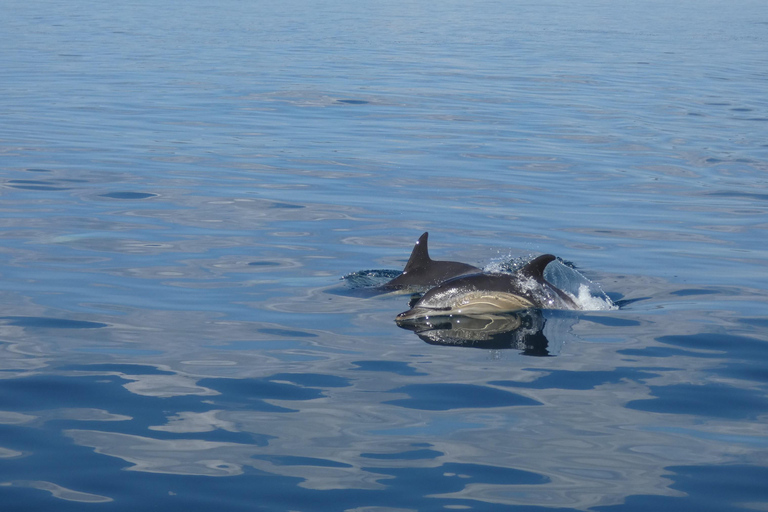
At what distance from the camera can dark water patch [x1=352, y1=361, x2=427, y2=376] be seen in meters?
7.50

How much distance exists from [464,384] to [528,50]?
40.9 meters

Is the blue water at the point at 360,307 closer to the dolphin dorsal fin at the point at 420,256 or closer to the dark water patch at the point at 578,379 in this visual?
the dark water patch at the point at 578,379

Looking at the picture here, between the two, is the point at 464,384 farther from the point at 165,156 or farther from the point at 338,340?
the point at 165,156

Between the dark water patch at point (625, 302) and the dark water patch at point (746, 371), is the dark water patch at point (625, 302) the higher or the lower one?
the higher one

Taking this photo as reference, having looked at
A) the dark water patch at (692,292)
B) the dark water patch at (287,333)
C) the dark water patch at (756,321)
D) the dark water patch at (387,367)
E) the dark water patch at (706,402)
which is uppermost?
the dark water patch at (692,292)

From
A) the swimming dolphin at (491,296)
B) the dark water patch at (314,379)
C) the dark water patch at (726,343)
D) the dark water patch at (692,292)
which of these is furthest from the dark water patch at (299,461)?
the dark water patch at (692,292)

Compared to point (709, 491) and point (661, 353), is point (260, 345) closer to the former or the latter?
point (661, 353)

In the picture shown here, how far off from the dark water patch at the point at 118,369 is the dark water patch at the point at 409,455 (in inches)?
82.9

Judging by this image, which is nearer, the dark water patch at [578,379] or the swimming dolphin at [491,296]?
the dark water patch at [578,379]

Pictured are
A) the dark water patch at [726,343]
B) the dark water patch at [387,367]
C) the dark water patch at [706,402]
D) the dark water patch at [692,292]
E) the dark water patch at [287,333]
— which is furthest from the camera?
the dark water patch at [692,292]

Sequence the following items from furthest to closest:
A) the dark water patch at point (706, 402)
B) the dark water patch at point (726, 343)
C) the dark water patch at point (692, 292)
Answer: the dark water patch at point (692, 292)
the dark water patch at point (726, 343)
the dark water patch at point (706, 402)

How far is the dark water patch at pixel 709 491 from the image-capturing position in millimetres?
5332

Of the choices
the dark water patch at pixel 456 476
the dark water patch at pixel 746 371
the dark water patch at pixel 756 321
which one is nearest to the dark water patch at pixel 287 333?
the dark water patch at pixel 456 476

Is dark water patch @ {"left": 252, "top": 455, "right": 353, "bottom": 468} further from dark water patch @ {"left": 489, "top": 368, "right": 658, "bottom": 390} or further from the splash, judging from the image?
the splash
